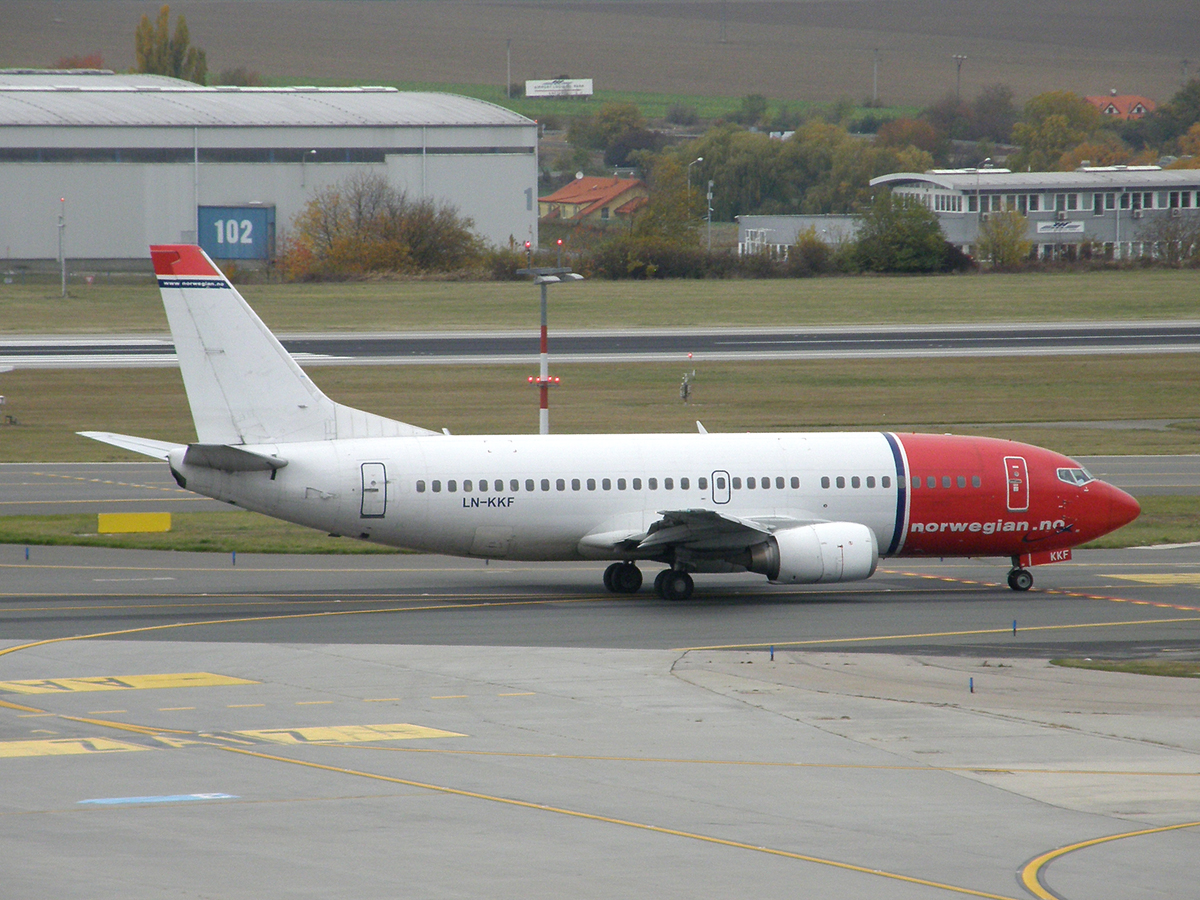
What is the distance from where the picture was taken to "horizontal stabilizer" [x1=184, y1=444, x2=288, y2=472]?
107ft

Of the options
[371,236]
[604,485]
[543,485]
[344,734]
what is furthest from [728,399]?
[371,236]

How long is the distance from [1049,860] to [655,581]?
63.9 ft

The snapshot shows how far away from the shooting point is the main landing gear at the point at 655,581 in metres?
34.4

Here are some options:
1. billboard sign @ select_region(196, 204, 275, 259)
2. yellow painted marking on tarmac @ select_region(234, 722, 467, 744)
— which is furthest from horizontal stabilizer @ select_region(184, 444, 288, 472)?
billboard sign @ select_region(196, 204, 275, 259)

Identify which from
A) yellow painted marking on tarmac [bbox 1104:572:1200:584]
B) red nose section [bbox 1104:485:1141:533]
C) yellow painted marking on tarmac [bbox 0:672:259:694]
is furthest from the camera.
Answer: red nose section [bbox 1104:485:1141:533]

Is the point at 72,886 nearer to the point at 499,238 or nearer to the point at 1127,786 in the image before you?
the point at 1127,786

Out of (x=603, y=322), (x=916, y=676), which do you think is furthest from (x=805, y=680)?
(x=603, y=322)

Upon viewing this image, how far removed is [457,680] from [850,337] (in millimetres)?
70873

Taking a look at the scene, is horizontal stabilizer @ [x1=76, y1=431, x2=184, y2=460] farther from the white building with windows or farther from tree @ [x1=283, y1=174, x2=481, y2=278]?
the white building with windows

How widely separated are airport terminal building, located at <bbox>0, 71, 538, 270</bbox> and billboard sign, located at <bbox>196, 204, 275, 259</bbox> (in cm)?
9

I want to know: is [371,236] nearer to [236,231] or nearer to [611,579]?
[236,231]

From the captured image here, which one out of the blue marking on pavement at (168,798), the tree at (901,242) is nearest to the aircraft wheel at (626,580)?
the blue marking on pavement at (168,798)

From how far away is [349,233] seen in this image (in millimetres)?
130375

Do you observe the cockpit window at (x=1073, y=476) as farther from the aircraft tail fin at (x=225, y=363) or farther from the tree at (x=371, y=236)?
the tree at (x=371, y=236)
